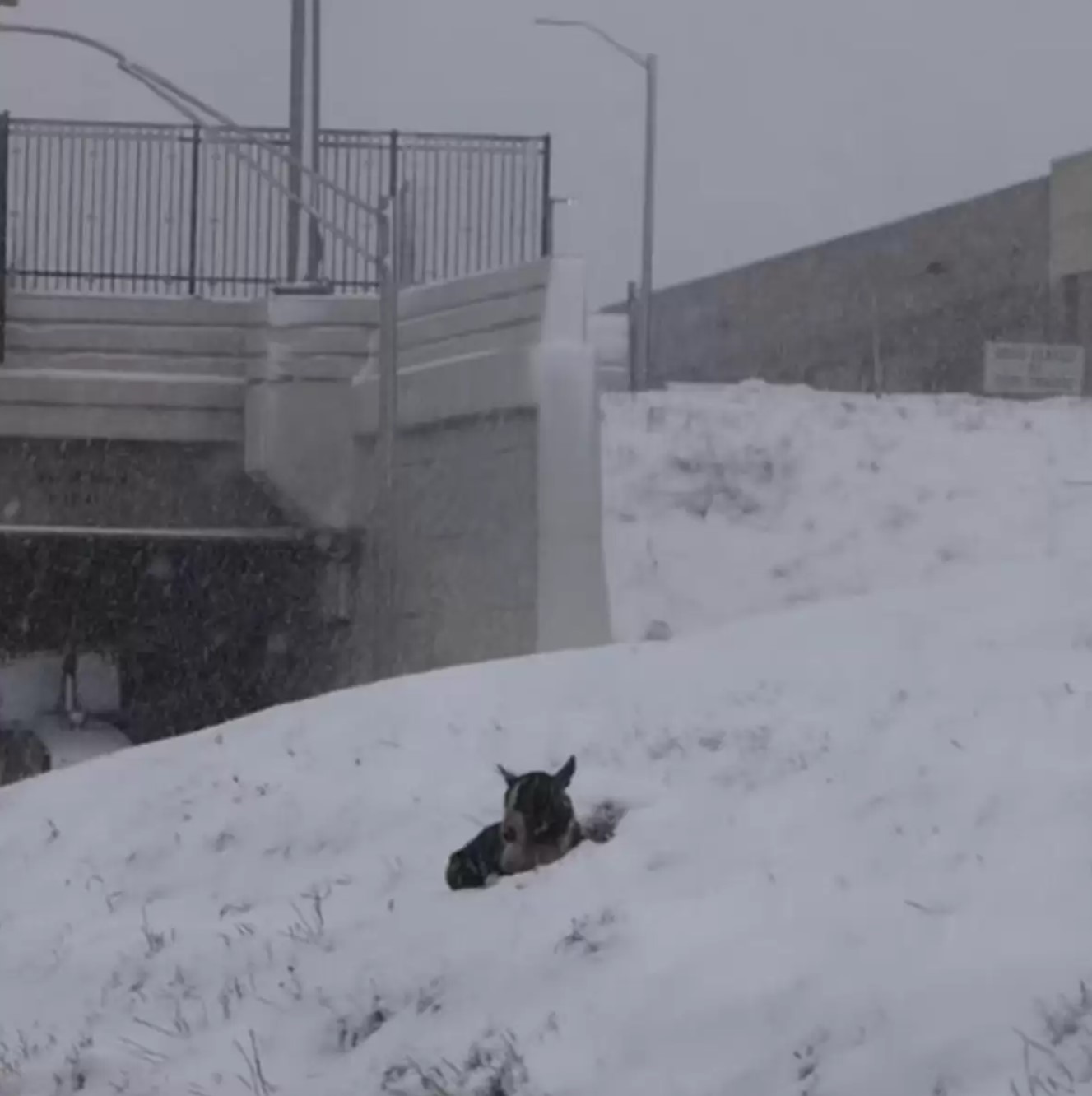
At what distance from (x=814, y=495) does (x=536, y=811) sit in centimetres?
1338

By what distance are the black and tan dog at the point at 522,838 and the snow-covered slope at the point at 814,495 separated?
10.1 m

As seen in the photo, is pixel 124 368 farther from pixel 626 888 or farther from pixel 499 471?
pixel 626 888

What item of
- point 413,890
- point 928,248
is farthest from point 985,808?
point 928,248

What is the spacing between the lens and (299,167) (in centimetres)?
1981

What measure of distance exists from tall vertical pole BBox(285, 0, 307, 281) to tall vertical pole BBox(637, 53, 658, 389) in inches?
429

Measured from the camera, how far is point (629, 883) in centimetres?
711

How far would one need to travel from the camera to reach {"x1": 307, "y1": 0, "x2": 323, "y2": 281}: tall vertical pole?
83.7 feet

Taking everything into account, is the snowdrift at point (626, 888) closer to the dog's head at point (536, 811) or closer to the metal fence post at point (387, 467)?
the dog's head at point (536, 811)

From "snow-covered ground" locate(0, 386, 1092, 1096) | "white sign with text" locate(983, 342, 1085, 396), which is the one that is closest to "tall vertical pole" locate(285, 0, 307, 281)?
"white sign with text" locate(983, 342, 1085, 396)

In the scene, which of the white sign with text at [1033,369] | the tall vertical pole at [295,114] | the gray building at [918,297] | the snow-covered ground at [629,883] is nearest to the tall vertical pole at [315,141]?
the tall vertical pole at [295,114]

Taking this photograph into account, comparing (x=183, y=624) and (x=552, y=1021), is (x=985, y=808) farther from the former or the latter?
(x=183, y=624)

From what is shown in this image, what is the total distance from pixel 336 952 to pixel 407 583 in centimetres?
1493

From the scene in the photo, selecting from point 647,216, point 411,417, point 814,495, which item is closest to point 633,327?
point 647,216

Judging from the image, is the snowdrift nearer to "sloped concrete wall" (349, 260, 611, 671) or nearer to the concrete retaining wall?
"sloped concrete wall" (349, 260, 611, 671)
